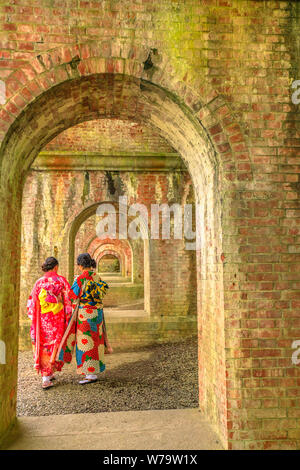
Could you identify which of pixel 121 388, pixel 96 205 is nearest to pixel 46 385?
pixel 121 388

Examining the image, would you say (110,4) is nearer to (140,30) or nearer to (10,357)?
(140,30)

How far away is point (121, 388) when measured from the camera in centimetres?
532

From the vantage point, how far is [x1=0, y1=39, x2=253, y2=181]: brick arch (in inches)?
122

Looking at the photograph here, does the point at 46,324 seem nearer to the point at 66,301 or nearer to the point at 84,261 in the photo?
the point at 66,301

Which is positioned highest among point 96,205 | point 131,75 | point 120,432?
point 131,75

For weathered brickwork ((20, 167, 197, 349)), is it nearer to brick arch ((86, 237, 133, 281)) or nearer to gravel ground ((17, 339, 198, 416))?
gravel ground ((17, 339, 198, 416))

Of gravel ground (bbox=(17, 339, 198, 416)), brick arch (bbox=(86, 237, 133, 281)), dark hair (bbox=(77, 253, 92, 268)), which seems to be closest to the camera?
gravel ground (bbox=(17, 339, 198, 416))

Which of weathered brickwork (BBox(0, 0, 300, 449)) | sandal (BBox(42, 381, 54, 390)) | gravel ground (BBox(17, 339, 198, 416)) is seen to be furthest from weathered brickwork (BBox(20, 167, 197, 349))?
weathered brickwork (BBox(0, 0, 300, 449))

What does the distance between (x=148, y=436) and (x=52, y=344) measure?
8.39ft

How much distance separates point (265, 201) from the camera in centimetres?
325

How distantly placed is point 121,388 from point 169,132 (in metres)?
3.98

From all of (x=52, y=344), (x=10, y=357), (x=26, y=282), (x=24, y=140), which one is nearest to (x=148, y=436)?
(x=10, y=357)

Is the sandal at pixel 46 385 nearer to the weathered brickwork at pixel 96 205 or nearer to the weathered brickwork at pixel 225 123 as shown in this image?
the weathered brickwork at pixel 225 123

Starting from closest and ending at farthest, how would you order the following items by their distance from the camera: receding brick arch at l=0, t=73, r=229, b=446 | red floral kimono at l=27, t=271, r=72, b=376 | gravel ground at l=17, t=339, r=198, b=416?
receding brick arch at l=0, t=73, r=229, b=446
gravel ground at l=17, t=339, r=198, b=416
red floral kimono at l=27, t=271, r=72, b=376
